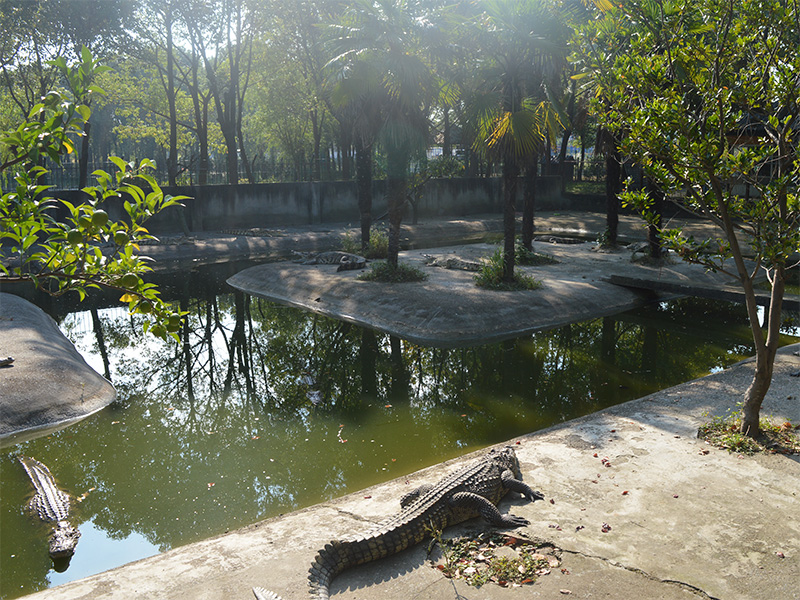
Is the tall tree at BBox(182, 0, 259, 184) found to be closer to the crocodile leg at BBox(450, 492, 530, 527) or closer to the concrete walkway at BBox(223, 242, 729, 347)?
the concrete walkway at BBox(223, 242, 729, 347)

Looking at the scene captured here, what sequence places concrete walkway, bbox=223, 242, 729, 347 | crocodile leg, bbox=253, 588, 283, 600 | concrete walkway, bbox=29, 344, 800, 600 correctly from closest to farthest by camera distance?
crocodile leg, bbox=253, 588, 283, 600
concrete walkway, bbox=29, 344, 800, 600
concrete walkway, bbox=223, 242, 729, 347

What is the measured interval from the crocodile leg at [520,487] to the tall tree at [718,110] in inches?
119

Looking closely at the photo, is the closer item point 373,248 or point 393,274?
point 393,274

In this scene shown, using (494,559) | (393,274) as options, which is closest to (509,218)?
(393,274)

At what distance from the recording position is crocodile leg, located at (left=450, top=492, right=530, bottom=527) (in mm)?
6094

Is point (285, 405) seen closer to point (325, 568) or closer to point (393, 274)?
point (325, 568)

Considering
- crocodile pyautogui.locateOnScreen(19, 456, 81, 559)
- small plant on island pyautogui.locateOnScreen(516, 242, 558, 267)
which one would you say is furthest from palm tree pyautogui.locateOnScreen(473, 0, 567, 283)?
crocodile pyautogui.locateOnScreen(19, 456, 81, 559)

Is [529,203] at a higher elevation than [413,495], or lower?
higher

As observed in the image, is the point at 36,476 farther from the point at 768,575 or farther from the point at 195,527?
the point at 768,575

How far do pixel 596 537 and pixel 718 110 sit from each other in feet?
15.1

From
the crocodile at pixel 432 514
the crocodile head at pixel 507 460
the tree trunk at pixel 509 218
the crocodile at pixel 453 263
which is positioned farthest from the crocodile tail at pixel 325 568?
the crocodile at pixel 453 263

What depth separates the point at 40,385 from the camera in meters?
10.5

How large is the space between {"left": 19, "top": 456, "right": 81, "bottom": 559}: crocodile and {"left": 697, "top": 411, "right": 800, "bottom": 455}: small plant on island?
7.50m

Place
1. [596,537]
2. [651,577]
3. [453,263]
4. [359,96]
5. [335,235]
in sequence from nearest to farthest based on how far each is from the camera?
[651,577] < [596,537] < [359,96] < [453,263] < [335,235]
